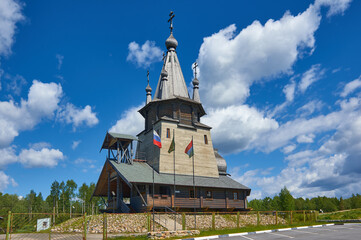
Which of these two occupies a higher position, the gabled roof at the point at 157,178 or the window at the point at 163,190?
the gabled roof at the point at 157,178

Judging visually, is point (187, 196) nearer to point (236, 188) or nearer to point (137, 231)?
point (236, 188)

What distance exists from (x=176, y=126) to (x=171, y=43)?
14.5 metres

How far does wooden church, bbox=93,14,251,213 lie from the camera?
3061 centimetres

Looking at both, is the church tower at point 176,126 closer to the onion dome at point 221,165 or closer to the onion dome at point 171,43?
the onion dome at point 171,43

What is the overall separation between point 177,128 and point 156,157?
15.6ft

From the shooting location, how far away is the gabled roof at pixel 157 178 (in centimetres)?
2902

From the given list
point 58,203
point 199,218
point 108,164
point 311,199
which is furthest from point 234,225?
point 311,199

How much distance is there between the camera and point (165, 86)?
39.3 m

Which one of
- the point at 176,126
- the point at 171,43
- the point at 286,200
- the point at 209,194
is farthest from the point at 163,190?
the point at 286,200

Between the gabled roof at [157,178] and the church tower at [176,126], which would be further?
the church tower at [176,126]

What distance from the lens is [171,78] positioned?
41.1 meters

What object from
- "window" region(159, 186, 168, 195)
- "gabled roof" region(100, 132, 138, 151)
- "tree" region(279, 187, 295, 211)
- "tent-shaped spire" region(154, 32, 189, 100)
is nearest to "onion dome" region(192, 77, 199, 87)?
"tent-shaped spire" region(154, 32, 189, 100)

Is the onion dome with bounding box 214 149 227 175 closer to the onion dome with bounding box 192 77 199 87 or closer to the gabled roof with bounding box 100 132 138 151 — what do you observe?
the onion dome with bounding box 192 77 199 87

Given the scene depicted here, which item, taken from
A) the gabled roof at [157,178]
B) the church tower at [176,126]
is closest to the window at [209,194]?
the gabled roof at [157,178]
